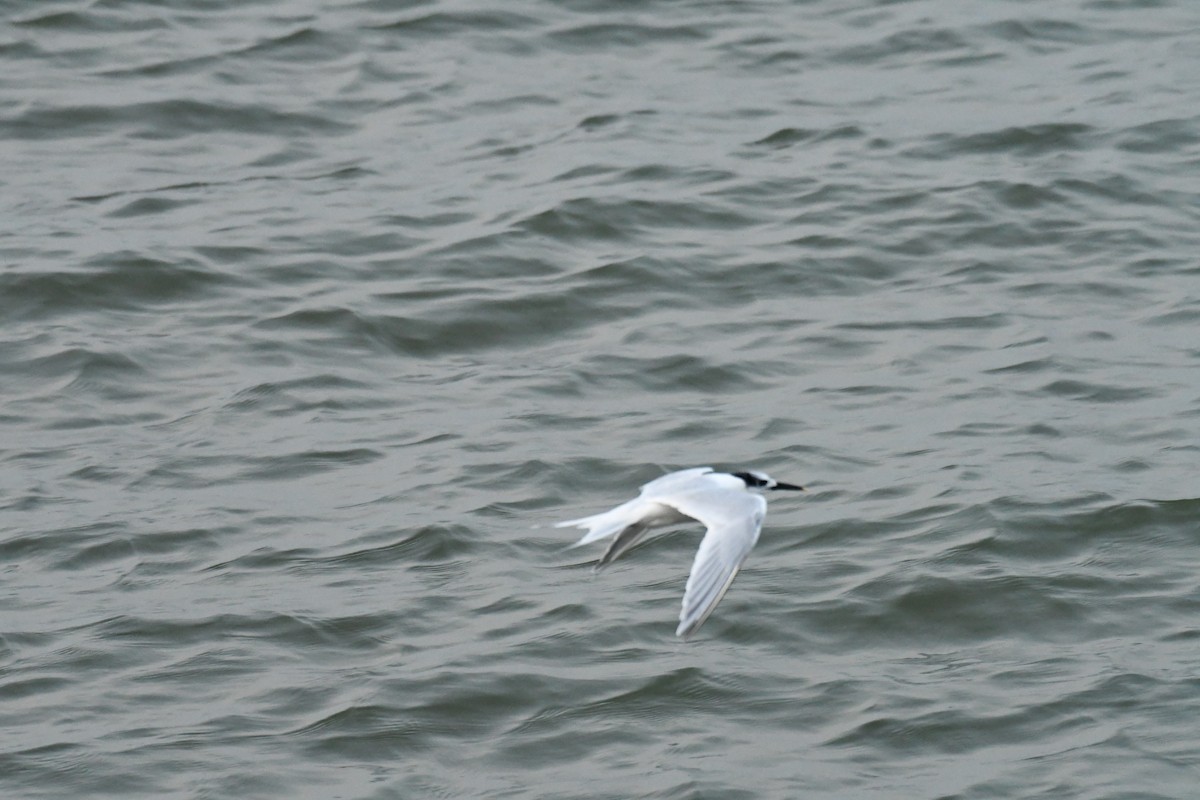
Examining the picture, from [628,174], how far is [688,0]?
2452 millimetres

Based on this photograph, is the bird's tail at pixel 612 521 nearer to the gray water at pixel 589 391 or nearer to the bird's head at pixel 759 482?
the bird's head at pixel 759 482

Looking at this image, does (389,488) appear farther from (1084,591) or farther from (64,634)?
(1084,591)

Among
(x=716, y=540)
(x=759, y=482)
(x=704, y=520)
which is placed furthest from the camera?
(x=759, y=482)

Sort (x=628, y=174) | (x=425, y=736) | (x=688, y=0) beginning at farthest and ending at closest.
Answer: (x=688, y=0) → (x=628, y=174) → (x=425, y=736)

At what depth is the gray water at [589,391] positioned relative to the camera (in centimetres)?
613

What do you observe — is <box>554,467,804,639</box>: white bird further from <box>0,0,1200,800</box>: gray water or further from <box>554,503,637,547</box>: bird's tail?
<box>0,0,1200,800</box>: gray water

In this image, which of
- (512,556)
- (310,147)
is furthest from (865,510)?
(310,147)

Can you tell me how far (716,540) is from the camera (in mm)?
5133

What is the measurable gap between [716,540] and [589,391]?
10.1 ft

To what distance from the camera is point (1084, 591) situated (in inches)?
271

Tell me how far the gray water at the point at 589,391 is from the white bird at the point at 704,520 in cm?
83

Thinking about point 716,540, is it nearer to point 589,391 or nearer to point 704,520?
point 704,520

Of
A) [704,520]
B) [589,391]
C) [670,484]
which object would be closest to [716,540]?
[704,520]

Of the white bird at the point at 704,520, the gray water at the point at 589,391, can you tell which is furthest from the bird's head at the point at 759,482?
the gray water at the point at 589,391
